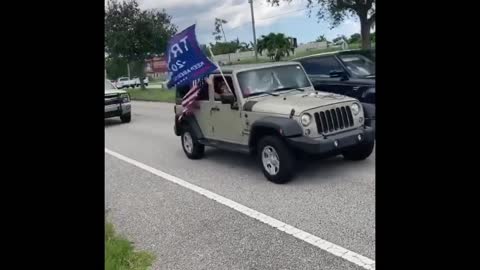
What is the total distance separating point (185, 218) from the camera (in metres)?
4.59

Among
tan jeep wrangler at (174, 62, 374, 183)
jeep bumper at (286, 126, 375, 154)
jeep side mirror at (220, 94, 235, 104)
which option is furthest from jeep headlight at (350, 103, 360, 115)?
jeep side mirror at (220, 94, 235, 104)

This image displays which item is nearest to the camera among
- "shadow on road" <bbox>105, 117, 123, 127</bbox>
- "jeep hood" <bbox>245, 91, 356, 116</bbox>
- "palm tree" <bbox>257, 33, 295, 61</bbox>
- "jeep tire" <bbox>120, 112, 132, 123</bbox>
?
"jeep hood" <bbox>245, 91, 356, 116</bbox>

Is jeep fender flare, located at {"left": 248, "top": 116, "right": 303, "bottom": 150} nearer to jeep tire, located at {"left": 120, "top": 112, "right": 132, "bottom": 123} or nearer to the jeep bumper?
the jeep bumper

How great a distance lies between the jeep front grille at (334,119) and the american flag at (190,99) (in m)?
2.25

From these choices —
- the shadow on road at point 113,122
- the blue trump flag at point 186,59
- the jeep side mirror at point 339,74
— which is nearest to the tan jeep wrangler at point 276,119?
the blue trump flag at point 186,59

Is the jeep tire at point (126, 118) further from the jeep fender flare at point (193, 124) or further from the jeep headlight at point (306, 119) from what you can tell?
the jeep headlight at point (306, 119)

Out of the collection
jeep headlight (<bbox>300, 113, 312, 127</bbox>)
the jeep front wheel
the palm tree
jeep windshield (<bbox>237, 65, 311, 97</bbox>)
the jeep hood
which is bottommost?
the jeep front wheel

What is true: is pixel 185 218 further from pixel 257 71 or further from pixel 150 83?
pixel 150 83

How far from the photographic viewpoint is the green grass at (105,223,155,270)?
3330 millimetres

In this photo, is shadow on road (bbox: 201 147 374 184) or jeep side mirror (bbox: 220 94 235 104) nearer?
shadow on road (bbox: 201 147 374 184)

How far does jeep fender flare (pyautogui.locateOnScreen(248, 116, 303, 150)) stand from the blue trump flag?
40.7 inches
